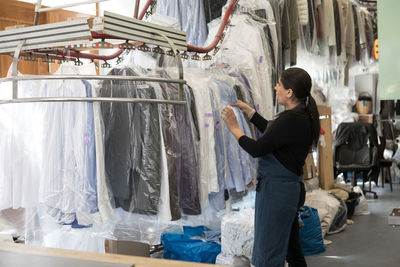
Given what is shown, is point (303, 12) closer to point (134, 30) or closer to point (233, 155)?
point (233, 155)

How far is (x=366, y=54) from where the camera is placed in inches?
349

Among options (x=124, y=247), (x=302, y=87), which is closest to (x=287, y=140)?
(x=302, y=87)

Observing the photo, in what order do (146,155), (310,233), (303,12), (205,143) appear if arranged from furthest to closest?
(303,12)
(310,233)
(205,143)
(146,155)

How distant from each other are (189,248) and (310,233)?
126 cm

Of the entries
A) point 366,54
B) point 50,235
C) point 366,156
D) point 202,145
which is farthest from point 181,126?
point 366,54

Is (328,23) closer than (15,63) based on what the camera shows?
No

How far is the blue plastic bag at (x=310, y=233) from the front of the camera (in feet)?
14.5

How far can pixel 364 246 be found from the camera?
15.6 ft

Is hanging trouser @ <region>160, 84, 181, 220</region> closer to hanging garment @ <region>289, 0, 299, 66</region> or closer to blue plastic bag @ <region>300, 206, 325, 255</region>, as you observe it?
blue plastic bag @ <region>300, 206, 325, 255</region>

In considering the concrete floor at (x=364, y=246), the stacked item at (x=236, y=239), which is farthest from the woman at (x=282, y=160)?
the concrete floor at (x=364, y=246)

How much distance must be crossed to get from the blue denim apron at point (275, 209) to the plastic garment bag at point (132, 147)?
0.67 meters

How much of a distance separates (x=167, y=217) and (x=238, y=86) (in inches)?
51.6

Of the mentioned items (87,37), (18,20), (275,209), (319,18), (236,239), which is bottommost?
(236,239)

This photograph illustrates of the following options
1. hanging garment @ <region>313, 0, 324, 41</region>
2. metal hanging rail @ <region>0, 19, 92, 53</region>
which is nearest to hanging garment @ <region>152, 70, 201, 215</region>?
metal hanging rail @ <region>0, 19, 92, 53</region>
